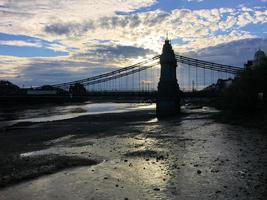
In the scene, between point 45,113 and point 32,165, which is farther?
point 45,113

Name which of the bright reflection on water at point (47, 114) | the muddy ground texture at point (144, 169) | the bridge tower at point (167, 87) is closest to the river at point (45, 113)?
the bright reflection on water at point (47, 114)

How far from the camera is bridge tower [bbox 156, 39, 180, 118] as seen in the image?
305 ft

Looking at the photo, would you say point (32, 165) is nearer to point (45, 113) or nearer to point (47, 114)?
point (47, 114)

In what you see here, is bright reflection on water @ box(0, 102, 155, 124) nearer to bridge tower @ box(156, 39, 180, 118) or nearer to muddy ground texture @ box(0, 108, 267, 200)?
bridge tower @ box(156, 39, 180, 118)

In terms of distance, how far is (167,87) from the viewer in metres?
94.5

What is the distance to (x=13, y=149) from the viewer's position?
128 ft

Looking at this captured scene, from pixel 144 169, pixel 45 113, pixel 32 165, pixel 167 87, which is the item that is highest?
pixel 167 87

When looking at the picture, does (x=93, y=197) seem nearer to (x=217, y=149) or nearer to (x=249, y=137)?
(x=217, y=149)

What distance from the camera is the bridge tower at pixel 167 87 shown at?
93.1m

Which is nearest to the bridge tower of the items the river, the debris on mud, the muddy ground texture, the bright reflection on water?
the river

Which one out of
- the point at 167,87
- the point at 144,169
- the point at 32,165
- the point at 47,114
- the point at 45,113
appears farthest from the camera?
the point at 45,113

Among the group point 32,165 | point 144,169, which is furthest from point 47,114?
point 144,169

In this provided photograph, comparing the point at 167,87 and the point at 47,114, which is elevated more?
the point at 167,87

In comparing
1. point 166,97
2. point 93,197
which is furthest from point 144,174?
point 166,97
